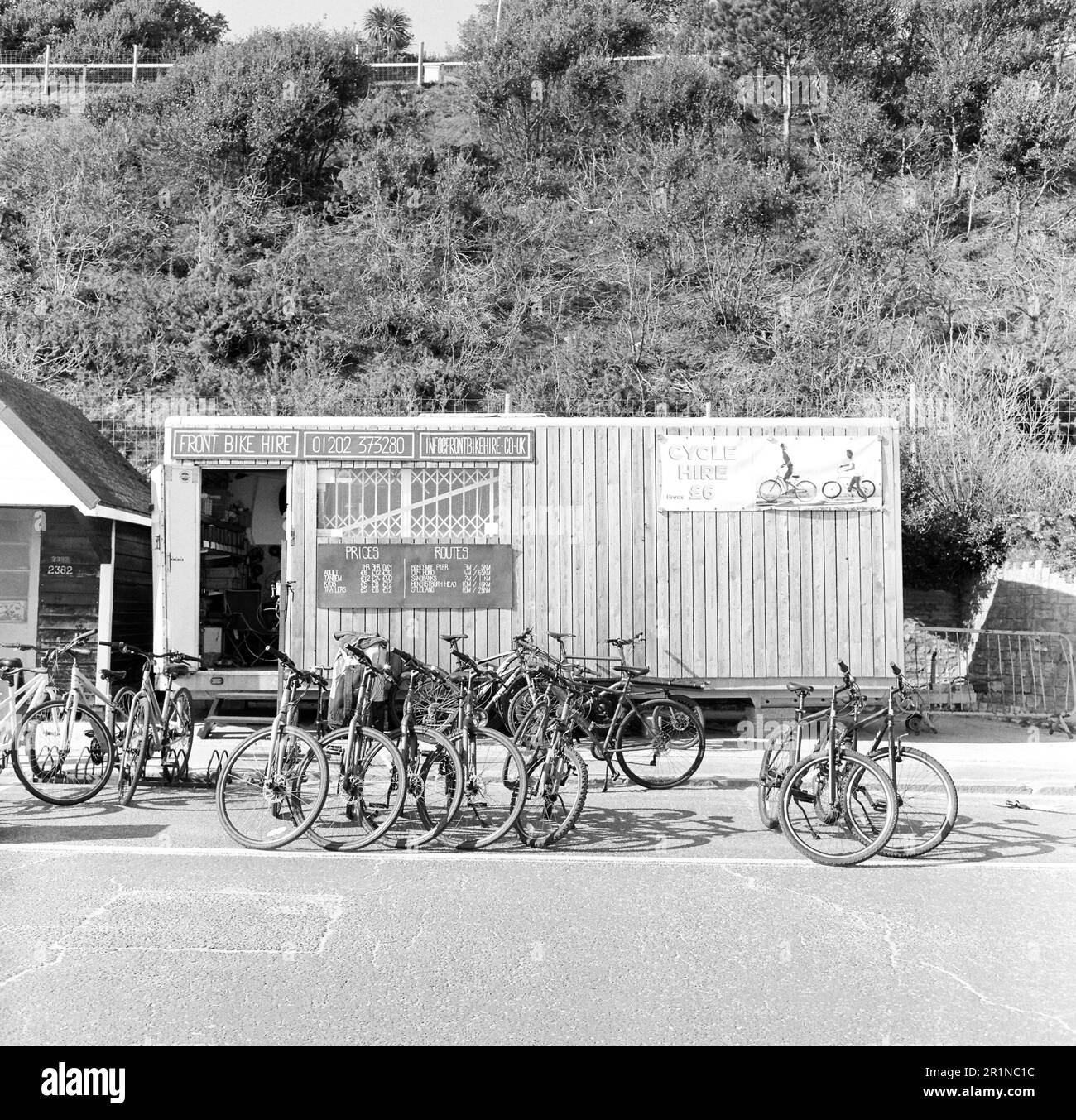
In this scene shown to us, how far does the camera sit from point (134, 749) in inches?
315

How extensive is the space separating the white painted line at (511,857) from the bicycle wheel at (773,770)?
0.66m

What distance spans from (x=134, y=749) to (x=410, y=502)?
428cm

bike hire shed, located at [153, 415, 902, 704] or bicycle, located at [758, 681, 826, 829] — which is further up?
bike hire shed, located at [153, 415, 902, 704]

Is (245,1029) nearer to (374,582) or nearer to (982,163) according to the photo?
(374,582)

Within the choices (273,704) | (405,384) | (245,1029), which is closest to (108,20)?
(405,384)

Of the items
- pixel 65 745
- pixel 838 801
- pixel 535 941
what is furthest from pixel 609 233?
pixel 535 941

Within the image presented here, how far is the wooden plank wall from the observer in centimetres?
1114

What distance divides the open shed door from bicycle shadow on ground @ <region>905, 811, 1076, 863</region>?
7.66 m

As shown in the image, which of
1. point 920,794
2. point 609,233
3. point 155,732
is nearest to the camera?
point 920,794

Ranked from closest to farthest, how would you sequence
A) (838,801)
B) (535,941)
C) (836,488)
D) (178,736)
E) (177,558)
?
1. (535,941)
2. (838,801)
3. (178,736)
4. (177,558)
5. (836,488)

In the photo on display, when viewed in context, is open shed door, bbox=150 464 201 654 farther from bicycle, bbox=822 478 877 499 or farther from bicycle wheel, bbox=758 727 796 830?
bicycle, bbox=822 478 877 499

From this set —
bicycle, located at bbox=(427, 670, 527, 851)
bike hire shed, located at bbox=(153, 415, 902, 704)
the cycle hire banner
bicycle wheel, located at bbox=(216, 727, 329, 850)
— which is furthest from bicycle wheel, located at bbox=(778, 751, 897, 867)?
the cycle hire banner

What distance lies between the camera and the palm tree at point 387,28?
3847cm

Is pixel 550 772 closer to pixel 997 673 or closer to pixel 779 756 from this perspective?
pixel 779 756
